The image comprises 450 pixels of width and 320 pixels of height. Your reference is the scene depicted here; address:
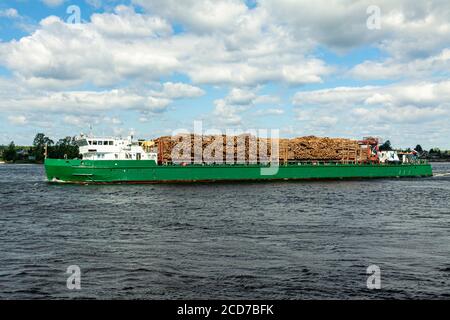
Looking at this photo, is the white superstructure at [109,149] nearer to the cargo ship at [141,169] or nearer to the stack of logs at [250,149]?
the cargo ship at [141,169]

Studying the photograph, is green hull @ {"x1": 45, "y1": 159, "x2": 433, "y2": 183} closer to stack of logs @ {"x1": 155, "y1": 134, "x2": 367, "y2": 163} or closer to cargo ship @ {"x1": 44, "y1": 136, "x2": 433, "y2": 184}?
cargo ship @ {"x1": 44, "y1": 136, "x2": 433, "y2": 184}

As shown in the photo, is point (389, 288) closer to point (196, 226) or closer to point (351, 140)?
point (196, 226)

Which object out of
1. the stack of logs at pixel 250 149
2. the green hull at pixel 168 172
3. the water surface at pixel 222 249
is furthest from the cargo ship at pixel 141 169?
the water surface at pixel 222 249

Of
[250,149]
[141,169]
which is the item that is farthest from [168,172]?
[250,149]

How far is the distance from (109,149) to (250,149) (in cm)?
3136

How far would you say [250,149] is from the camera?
279 ft

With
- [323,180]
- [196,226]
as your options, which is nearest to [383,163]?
[323,180]

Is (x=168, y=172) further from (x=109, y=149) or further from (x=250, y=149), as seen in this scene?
(x=250, y=149)

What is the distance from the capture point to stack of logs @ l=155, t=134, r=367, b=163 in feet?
251

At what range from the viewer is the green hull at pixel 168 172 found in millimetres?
60344

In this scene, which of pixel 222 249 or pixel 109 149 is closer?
pixel 222 249

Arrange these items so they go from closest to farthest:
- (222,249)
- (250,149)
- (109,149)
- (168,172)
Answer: (222,249) < (109,149) < (168,172) < (250,149)

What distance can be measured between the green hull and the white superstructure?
56.6 inches

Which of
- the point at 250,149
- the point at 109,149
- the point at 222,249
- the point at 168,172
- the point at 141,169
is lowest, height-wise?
the point at 222,249
